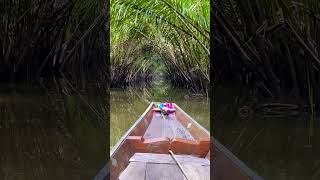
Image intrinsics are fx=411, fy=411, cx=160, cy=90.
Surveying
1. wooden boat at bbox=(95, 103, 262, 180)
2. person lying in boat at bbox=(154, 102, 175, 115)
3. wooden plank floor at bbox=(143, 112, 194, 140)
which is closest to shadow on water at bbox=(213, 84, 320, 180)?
wooden boat at bbox=(95, 103, 262, 180)

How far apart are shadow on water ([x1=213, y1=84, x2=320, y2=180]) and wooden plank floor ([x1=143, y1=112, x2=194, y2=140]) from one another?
91cm

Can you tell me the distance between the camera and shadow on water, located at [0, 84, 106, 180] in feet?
6.75

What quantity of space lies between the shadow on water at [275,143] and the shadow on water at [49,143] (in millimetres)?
980

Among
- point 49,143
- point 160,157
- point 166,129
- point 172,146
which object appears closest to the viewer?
point 49,143

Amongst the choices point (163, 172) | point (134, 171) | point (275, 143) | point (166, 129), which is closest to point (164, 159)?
point (163, 172)

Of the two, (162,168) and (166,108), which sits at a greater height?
(166,108)

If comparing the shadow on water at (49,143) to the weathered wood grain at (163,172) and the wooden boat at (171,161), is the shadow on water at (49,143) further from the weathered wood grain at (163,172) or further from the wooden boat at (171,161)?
the weathered wood grain at (163,172)

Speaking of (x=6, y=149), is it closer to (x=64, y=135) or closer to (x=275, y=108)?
(x=64, y=135)

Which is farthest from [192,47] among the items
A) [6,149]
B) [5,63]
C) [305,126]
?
[6,149]

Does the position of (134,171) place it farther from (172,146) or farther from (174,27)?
(174,27)

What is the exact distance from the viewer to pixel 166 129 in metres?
6.09

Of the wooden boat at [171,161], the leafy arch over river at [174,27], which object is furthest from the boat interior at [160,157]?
the leafy arch over river at [174,27]

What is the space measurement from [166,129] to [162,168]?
3017 mm

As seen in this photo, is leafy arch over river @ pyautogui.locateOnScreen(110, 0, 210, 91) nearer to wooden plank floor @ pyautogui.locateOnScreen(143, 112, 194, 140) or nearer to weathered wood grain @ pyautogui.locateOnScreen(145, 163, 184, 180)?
wooden plank floor @ pyautogui.locateOnScreen(143, 112, 194, 140)
